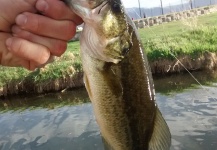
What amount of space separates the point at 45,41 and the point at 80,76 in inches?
624

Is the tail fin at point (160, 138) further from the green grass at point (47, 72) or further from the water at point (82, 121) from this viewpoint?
the green grass at point (47, 72)

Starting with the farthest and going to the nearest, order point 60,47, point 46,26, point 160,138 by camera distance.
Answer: point 160,138, point 60,47, point 46,26

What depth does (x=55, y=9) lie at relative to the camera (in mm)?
1965

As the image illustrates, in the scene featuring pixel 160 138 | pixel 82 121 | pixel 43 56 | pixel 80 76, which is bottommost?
pixel 82 121

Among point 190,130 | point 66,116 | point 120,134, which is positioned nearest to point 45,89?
point 66,116

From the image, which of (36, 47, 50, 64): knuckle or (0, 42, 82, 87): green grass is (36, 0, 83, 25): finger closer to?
(36, 47, 50, 64): knuckle

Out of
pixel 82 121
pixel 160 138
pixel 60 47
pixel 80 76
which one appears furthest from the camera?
pixel 80 76

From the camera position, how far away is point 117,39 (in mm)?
1976

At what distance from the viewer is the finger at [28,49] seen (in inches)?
79.9

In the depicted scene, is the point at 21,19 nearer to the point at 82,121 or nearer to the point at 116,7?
the point at 116,7

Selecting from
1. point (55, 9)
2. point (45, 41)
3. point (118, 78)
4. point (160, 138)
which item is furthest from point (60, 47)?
point (160, 138)

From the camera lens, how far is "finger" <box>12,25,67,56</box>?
204 centimetres

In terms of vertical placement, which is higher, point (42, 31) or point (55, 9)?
point (55, 9)

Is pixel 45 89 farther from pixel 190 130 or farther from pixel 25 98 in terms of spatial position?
pixel 190 130
